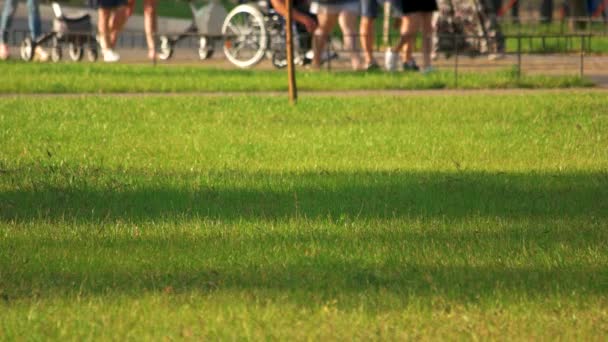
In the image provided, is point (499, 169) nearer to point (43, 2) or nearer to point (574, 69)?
point (574, 69)

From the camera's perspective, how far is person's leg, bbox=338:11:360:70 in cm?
2294

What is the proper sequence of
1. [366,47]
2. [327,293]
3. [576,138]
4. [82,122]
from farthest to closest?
[366,47], [82,122], [576,138], [327,293]

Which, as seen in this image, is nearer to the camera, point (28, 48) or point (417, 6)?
point (417, 6)

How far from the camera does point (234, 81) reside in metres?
21.1

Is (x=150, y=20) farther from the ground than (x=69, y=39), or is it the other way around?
(x=150, y=20)

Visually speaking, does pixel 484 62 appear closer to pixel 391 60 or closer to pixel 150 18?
pixel 391 60

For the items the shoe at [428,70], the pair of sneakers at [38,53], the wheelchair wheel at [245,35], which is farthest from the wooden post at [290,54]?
the pair of sneakers at [38,53]

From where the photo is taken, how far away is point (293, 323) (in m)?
6.92

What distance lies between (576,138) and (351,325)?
7.84 metres

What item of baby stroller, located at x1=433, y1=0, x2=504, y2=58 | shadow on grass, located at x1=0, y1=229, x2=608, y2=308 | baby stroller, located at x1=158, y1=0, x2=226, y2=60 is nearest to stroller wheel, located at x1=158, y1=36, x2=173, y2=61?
baby stroller, located at x1=158, y1=0, x2=226, y2=60

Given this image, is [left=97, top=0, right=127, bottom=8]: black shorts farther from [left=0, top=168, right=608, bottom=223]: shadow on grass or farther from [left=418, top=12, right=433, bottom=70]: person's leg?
[left=0, top=168, right=608, bottom=223]: shadow on grass

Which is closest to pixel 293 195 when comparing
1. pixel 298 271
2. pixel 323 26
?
pixel 298 271

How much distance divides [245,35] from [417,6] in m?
3.51

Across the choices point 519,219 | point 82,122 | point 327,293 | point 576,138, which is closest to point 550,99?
point 576,138
